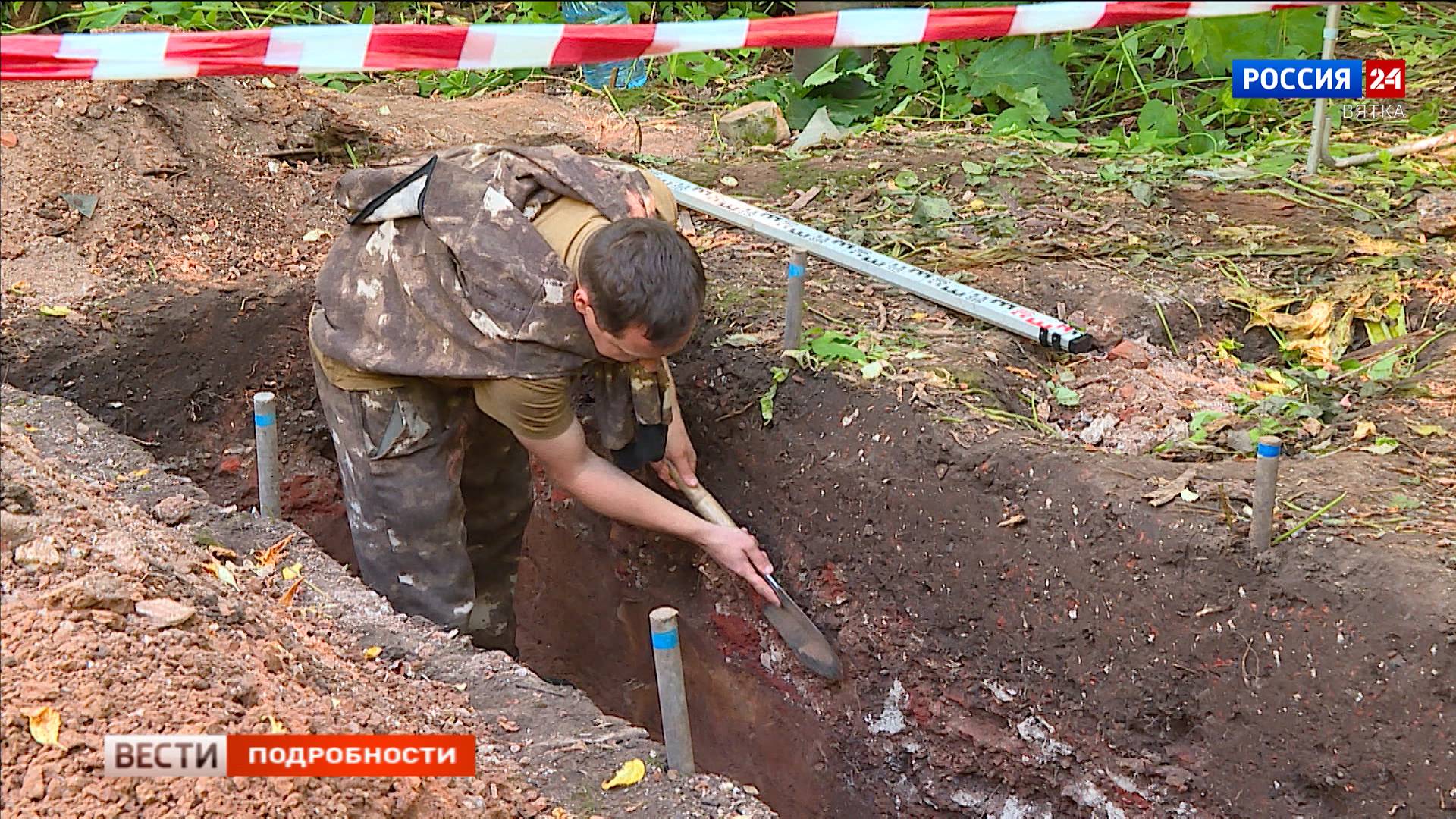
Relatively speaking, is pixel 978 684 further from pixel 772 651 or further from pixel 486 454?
pixel 486 454

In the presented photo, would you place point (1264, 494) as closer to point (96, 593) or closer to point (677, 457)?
point (677, 457)

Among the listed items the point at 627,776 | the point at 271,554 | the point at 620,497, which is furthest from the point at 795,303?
the point at 627,776

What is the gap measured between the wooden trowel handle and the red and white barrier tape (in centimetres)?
116

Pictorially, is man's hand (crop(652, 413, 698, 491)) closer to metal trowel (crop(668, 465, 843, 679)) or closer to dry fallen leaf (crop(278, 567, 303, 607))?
metal trowel (crop(668, 465, 843, 679))

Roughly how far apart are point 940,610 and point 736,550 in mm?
561

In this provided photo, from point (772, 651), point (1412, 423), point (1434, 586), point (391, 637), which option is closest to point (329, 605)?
point (391, 637)

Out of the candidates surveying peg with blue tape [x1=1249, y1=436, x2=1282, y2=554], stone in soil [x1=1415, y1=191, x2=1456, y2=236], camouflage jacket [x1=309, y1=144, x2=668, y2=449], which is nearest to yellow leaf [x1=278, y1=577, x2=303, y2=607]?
camouflage jacket [x1=309, y1=144, x2=668, y2=449]

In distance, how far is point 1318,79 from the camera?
4.66 metres

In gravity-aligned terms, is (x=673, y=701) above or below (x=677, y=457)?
above

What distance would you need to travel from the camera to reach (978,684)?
3.43 m

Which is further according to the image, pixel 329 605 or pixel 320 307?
pixel 320 307

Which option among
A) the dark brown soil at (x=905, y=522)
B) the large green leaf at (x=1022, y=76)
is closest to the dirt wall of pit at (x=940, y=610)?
the dark brown soil at (x=905, y=522)

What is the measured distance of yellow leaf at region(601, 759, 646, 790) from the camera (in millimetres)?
2361

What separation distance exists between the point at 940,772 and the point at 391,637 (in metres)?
1.59
